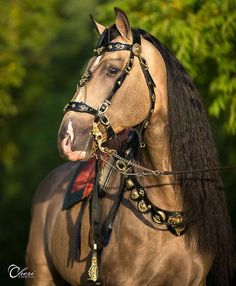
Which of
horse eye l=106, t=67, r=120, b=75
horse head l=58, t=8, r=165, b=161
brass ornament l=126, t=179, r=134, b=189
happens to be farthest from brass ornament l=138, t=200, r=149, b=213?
horse eye l=106, t=67, r=120, b=75

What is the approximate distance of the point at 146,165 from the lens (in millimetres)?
4887

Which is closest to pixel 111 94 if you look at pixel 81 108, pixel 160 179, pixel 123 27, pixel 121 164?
pixel 81 108

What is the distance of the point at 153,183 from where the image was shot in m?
4.84

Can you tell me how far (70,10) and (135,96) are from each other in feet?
97.0

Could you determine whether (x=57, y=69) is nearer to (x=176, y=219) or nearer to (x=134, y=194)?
(x=134, y=194)

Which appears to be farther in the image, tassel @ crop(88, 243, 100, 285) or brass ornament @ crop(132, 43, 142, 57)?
tassel @ crop(88, 243, 100, 285)

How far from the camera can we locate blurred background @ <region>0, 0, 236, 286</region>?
23.2 feet

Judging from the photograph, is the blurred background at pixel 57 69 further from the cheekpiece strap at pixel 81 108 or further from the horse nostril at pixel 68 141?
the horse nostril at pixel 68 141

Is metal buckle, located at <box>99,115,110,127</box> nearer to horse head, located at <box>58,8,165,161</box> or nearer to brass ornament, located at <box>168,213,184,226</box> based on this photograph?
horse head, located at <box>58,8,165,161</box>

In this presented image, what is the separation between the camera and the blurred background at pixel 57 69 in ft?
23.2

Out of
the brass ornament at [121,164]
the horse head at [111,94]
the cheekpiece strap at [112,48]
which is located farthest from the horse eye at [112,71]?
the brass ornament at [121,164]

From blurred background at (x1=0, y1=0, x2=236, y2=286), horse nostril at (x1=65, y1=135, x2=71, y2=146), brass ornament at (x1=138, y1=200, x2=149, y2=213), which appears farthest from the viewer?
blurred background at (x1=0, y1=0, x2=236, y2=286)

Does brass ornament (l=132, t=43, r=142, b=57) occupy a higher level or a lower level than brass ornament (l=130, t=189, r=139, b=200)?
higher

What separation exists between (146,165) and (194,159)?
0.34 metres
